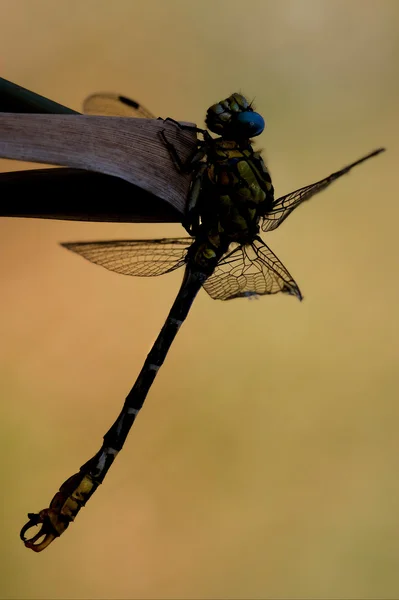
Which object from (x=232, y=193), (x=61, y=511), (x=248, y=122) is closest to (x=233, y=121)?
(x=248, y=122)

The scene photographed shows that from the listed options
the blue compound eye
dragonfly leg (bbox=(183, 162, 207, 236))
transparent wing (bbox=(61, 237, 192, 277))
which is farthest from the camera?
transparent wing (bbox=(61, 237, 192, 277))

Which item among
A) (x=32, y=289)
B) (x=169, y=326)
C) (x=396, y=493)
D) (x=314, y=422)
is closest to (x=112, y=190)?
(x=169, y=326)

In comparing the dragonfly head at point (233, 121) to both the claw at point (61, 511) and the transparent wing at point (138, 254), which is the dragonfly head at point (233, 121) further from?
the claw at point (61, 511)

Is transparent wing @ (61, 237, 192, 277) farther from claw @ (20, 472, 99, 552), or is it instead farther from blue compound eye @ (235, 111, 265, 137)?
claw @ (20, 472, 99, 552)

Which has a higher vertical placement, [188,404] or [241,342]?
[241,342]

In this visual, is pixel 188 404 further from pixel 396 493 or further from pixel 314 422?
pixel 396 493

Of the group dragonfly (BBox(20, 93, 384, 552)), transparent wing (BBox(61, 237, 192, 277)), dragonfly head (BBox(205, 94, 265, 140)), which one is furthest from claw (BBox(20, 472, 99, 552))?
dragonfly head (BBox(205, 94, 265, 140))
